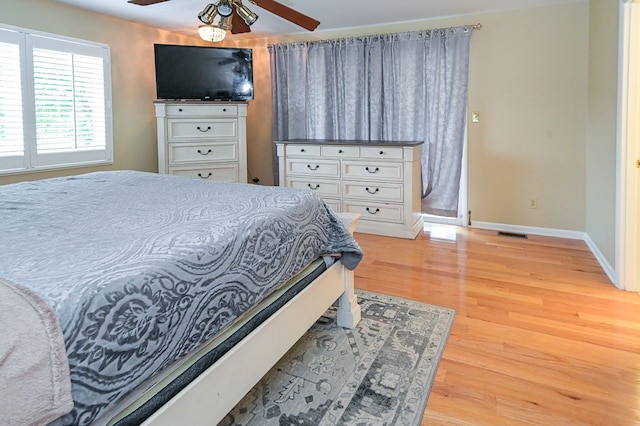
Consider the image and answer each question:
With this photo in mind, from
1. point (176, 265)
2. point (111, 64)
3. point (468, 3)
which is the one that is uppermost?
point (468, 3)

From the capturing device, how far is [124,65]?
4441mm

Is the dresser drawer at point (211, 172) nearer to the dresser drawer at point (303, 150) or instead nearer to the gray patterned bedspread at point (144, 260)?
the dresser drawer at point (303, 150)

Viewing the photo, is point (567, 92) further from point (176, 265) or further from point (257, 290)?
point (176, 265)

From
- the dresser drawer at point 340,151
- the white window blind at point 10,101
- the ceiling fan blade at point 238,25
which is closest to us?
the ceiling fan blade at point 238,25

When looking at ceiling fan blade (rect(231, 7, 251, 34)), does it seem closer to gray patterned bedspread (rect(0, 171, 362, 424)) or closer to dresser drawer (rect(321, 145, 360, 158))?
gray patterned bedspread (rect(0, 171, 362, 424))

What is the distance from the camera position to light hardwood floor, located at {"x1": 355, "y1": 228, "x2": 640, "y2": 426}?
65.3 inches

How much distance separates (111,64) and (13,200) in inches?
116

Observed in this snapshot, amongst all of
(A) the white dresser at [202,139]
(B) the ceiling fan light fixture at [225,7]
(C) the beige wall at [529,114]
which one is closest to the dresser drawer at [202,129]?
(A) the white dresser at [202,139]

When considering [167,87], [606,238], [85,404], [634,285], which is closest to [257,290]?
[85,404]

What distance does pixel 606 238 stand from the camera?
318 cm

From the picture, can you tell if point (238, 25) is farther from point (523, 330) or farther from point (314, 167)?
point (523, 330)

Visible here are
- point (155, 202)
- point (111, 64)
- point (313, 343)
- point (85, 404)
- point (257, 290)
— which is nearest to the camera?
point (85, 404)

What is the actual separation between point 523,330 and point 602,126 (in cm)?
206

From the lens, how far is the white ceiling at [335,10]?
3.84 m
